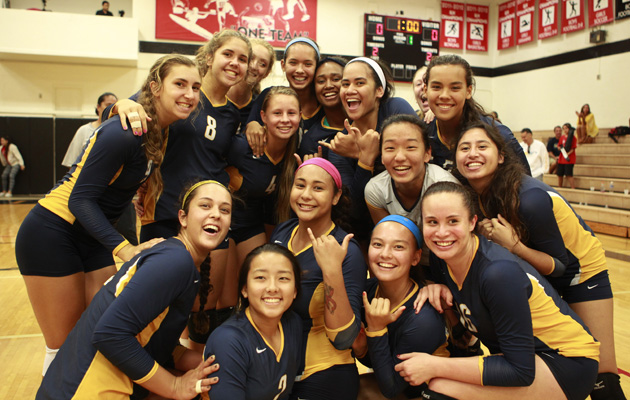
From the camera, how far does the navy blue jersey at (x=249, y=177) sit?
3.42m

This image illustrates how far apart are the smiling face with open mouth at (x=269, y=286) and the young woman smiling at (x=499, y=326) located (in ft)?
2.31

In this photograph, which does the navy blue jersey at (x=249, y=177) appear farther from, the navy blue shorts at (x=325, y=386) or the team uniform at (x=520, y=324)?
the team uniform at (x=520, y=324)

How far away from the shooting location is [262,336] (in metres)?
2.37

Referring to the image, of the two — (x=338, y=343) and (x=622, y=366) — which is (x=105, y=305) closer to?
(x=338, y=343)

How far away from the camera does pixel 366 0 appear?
15.7 metres

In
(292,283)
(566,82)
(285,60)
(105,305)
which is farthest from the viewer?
(566,82)

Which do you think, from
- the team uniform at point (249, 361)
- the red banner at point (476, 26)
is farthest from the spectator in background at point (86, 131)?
the red banner at point (476, 26)

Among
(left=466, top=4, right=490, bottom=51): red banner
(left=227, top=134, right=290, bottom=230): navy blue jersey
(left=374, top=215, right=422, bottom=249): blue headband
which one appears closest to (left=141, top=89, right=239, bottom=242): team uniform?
(left=227, top=134, right=290, bottom=230): navy blue jersey

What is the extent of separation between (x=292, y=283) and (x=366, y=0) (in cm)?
1521

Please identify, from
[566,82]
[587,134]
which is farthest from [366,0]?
[587,134]

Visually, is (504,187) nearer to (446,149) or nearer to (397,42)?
(446,149)

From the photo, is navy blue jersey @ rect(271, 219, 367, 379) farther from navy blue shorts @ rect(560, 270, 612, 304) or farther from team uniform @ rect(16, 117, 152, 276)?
navy blue shorts @ rect(560, 270, 612, 304)

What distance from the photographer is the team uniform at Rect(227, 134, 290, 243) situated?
135 inches

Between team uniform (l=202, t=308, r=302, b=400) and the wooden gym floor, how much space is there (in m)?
1.28
